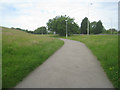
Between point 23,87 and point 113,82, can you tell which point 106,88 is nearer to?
point 113,82

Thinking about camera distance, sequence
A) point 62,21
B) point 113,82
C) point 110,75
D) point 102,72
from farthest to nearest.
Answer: point 62,21, point 102,72, point 110,75, point 113,82

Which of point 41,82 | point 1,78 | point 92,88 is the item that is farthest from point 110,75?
point 1,78

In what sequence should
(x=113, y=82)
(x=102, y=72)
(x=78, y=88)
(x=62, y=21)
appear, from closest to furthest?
1. (x=78, y=88)
2. (x=113, y=82)
3. (x=102, y=72)
4. (x=62, y=21)

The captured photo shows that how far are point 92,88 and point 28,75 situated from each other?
2542 mm

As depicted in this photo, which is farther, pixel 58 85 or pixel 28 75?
pixel 28 75

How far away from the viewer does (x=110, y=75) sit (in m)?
3.96

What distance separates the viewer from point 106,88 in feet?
10.3

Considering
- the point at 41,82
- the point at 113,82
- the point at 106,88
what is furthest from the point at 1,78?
the point at 113,82

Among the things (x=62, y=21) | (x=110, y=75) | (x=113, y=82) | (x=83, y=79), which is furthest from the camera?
(x=62, y=21)

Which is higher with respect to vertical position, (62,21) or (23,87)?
(62,21)

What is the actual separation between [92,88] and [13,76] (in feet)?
9.58

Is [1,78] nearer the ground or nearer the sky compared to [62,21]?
nearer the ground

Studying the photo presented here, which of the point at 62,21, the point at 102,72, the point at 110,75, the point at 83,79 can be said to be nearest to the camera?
the point at 83,79

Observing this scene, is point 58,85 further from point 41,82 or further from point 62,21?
point 62,21
